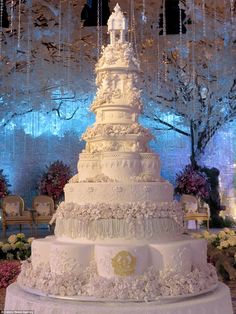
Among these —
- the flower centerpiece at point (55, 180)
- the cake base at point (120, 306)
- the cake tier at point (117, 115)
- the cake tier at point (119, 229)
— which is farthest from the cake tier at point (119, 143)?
the flower centerpiece at point (55, 180)

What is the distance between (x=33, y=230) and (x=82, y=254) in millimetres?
9854

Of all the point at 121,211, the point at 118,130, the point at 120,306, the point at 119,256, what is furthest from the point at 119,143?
the point at 120,306

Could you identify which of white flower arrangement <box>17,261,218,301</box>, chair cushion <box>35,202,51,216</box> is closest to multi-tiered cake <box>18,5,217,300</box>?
white flower arrangement <box>17,261,218,301</box>

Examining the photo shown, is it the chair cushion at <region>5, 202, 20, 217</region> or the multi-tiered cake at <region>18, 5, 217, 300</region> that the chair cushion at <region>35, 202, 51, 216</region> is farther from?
the multi-tiered cake at <region>18, 5, 217, 300</region>

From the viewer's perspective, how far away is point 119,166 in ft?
15.5

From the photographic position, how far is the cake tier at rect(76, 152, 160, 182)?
4711mm

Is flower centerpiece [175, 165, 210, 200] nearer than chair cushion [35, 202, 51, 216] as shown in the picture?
No

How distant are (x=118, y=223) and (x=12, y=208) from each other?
887cm

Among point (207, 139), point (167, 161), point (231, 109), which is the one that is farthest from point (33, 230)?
point (231, 109)

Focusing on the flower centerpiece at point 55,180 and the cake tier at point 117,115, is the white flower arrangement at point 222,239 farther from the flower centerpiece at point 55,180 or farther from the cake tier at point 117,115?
the flower centerpiece at point 55,180

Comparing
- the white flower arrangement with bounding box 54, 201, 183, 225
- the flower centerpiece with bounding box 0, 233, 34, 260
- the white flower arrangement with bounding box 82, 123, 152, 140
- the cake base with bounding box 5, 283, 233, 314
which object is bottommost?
the cake base with bounding box 5, 283, 233, 314

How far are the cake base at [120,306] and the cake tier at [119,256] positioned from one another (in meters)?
0.25

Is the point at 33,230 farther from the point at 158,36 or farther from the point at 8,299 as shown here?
the point at 8,299

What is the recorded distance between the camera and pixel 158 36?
15.7 meters
